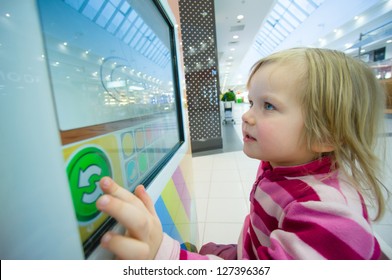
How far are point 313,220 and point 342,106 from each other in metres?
0.29

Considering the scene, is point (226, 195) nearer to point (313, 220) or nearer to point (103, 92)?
point (313, 220)

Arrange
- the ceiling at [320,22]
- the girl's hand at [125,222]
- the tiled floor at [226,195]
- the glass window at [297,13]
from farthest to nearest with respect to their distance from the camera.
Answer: the glass window at [297,13], the ceiling at [320,22], the tiled floor at [226,195], the girl's hand at [125,222]

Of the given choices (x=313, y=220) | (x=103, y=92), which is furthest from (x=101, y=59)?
(x=313, y=220)

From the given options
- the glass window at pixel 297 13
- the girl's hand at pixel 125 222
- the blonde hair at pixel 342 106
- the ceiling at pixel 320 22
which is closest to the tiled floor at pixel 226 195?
the blonde hair at pixel 342 106

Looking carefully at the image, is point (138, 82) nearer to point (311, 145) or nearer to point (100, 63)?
point (100, 63)

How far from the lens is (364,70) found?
551 mm

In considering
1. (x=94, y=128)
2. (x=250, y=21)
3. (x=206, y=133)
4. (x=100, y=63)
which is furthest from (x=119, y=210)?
(x=250, y=21)

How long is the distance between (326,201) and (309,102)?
234mm

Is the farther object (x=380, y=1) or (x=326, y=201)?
(x=380, y=1)

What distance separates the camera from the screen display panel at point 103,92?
287 millimetres

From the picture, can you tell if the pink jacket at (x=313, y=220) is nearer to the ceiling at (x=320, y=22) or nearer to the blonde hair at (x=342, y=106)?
the blonde hair at (x=342, y=106)

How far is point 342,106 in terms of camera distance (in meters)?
0.50

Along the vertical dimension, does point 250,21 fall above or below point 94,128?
above

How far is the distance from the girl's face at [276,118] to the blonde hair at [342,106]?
0.07ft
